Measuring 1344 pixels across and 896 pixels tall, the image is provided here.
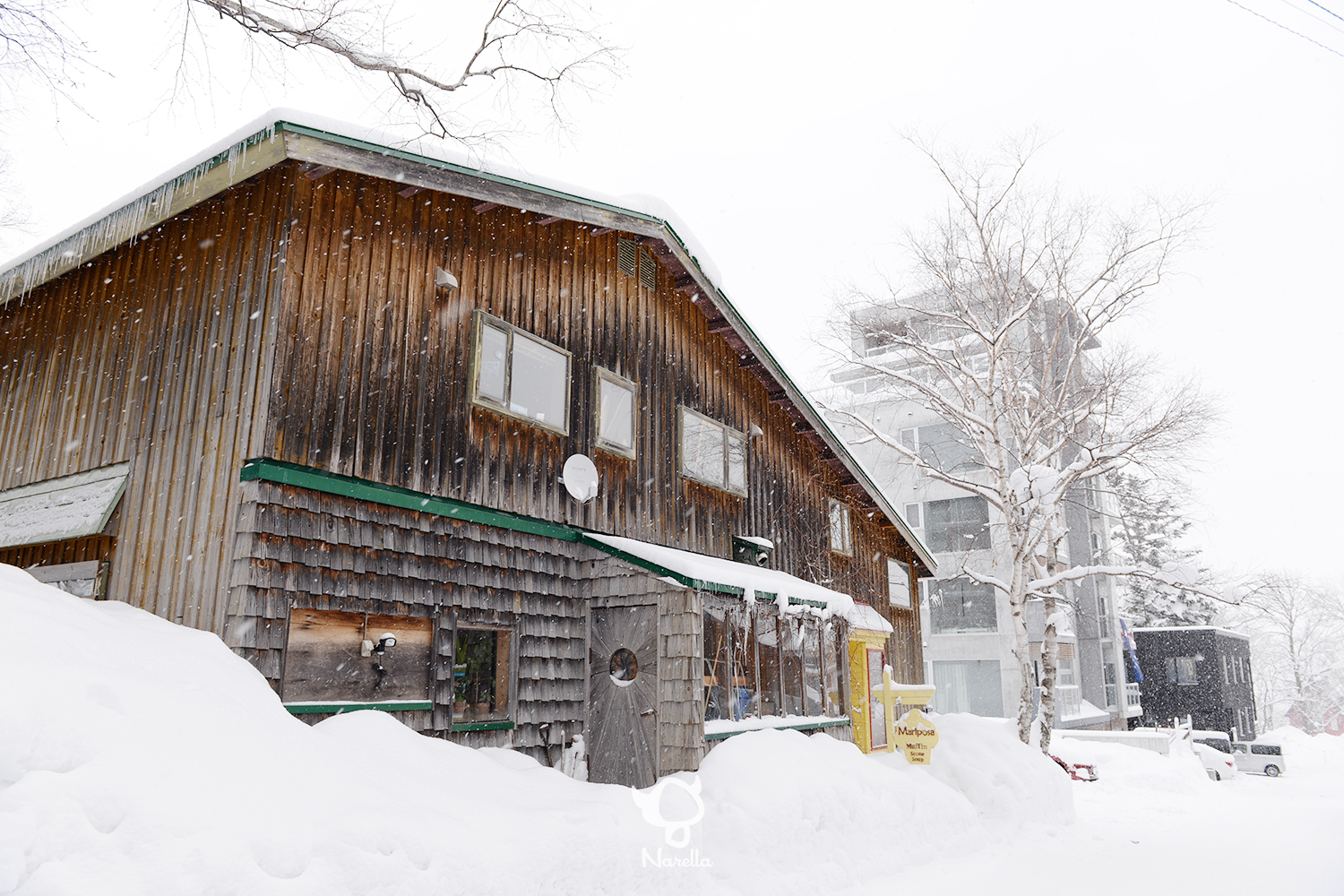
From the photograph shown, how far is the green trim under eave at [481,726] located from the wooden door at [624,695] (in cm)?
133

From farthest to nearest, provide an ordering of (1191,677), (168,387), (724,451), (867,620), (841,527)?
(1191,677) < (841,527) < (867,620) < (724,451) < (168,387)

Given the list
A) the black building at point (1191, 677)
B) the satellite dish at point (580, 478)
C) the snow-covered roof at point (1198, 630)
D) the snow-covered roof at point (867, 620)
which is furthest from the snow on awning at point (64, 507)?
the black building at point (1191, 677)

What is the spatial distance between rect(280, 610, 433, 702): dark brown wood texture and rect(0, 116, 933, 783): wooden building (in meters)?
0.03

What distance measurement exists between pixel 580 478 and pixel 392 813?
5.61 metres

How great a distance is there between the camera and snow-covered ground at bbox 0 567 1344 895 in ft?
13.4

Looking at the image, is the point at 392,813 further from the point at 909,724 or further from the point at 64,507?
the point at 909,724

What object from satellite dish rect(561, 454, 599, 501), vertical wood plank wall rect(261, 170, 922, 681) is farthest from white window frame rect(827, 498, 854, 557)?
satellite dish rect(561, 454, 599, 501)

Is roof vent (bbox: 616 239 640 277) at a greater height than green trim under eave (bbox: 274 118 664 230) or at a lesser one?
greater

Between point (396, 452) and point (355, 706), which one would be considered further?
point (396, 452)

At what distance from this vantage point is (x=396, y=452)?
8.32 meters

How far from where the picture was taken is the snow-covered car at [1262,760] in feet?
82.4

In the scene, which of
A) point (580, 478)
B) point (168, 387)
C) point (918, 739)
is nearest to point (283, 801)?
point (168, 387)

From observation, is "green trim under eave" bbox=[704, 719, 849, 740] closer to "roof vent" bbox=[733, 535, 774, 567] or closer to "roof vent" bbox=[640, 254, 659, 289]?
"roof vent" bbox=[733, 535, 774, 567]

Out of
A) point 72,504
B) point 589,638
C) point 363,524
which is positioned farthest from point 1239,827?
point 72,504
